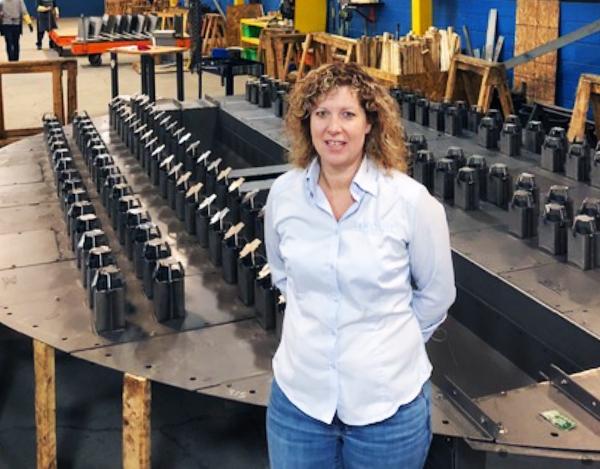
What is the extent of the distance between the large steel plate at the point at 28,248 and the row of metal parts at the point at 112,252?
0.24 ft

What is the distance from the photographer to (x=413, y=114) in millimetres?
4277

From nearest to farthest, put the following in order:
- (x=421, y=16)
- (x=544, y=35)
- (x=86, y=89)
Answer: (x=544, y=35), (x=421, y=16), (x=86, y=89)

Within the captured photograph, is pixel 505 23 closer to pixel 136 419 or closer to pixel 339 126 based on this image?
pixel 136 419

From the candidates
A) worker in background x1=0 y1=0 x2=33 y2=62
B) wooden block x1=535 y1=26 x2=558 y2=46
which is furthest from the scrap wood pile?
worker in background x1=0 y1=0 x2=33 y2=62

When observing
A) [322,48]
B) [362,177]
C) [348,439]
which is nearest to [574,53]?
[322,48]

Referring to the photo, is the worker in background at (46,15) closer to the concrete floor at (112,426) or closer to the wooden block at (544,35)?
the wooden block at (544,35)

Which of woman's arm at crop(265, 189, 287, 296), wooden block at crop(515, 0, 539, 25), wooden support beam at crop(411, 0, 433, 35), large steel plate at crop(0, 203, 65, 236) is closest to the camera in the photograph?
woman's arm at crop(265, 189, 287, 296)

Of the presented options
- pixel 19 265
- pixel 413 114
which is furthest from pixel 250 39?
pixel 19 265

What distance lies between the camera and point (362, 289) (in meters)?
1.33

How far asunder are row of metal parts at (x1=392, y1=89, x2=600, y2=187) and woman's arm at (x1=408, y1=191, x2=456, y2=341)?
186cm

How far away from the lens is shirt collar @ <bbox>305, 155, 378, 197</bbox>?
52.4 inches

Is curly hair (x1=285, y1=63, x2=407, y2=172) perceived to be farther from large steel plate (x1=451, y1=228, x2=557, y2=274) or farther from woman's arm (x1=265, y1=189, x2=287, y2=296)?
large steel plate (x1=451, y1=228, x2=557, y2=274)

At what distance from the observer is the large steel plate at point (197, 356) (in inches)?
75.0

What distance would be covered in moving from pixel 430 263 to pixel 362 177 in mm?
182
